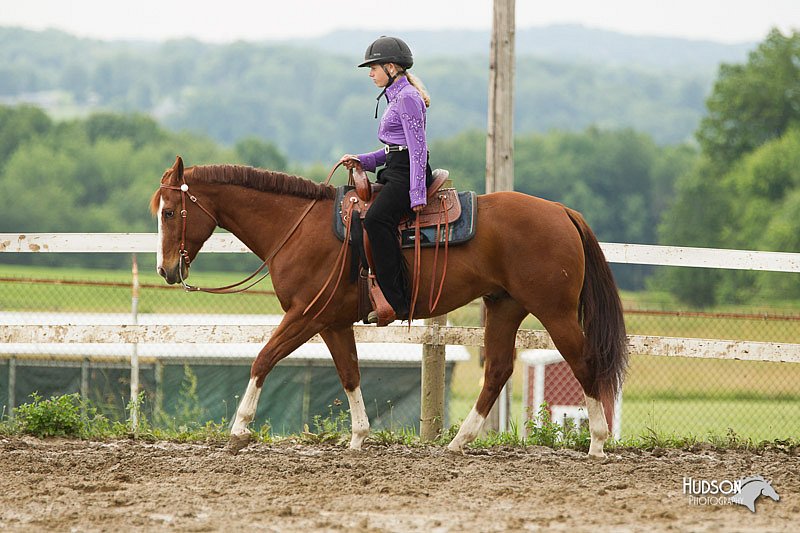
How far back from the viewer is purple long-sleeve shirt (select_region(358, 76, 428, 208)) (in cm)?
646

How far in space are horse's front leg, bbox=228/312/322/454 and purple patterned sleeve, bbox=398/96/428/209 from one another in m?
1.08

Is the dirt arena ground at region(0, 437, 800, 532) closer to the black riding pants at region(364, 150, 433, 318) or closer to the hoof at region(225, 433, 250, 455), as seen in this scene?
the hoof at region(225, 433, 250, 455)

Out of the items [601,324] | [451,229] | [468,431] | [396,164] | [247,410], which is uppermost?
[396,164]

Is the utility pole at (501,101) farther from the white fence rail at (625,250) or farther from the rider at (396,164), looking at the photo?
the rider at (396,164)

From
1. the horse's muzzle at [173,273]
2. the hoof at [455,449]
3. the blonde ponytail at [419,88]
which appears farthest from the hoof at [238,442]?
the blonde ponytail at [419,88]

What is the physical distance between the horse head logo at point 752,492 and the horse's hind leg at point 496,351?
182 cm

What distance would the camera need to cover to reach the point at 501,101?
27.4 feet

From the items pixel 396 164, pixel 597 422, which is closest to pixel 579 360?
pixel 597 422

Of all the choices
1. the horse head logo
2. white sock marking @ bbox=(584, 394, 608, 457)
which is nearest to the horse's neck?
white sock marking @ bbox=(584, 394, 608, 457)

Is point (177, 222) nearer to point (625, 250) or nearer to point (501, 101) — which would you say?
point (501, 101)

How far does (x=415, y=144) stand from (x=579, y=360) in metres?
1.82

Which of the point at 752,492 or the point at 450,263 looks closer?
the point at 752,492

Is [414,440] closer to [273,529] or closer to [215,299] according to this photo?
[273,529]

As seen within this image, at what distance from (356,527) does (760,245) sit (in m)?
51.6
